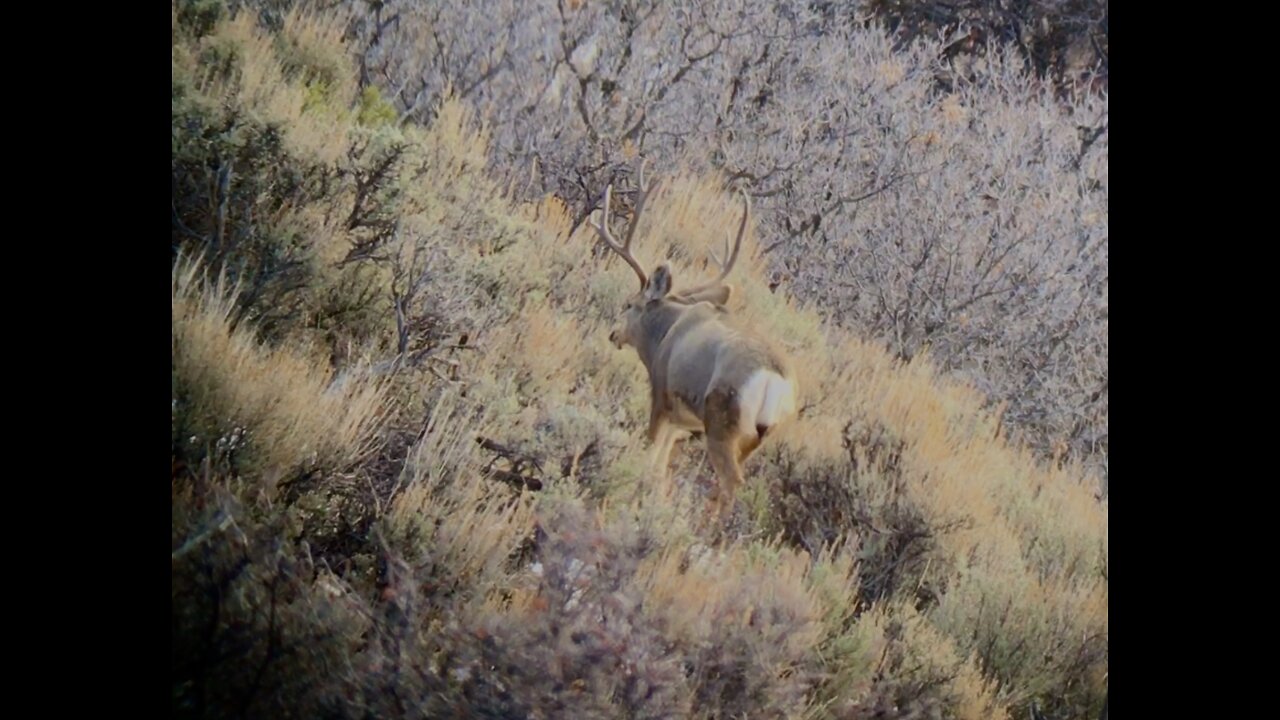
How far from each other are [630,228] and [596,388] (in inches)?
19.8

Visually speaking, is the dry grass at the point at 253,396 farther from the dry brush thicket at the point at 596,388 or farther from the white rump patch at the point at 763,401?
the white rump patch at the point at 763,401

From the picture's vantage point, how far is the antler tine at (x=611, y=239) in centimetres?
430

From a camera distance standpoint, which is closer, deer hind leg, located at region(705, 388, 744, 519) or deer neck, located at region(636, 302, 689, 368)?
deer hind leg, located at region(705, 388, 744, 519)

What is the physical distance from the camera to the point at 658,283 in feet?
14.3

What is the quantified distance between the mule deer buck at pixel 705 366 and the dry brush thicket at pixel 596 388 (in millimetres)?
54

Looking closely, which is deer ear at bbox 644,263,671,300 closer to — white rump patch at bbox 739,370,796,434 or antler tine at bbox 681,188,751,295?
antler tine at bbox 681,188,751,295

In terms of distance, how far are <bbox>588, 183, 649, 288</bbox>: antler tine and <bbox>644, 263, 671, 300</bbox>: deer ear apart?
2 cm

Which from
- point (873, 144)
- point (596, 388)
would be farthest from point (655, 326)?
point (873, 144)

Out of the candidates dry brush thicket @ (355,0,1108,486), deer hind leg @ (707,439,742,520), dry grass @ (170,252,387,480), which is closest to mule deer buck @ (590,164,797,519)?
deer hind leg @ (707,439,742,520)

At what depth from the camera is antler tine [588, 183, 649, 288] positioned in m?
4.30

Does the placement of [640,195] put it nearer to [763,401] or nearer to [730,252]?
[730,252]

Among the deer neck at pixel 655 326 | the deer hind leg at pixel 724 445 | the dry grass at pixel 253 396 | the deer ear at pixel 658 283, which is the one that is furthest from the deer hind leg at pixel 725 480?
the dry grass at pixel 253 396

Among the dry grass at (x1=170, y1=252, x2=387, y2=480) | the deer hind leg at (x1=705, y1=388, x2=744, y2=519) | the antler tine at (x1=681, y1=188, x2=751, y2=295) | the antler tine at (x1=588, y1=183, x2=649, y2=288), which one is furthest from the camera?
the antler tine at (x1=681, y1=188, x2=751, y2=295)
